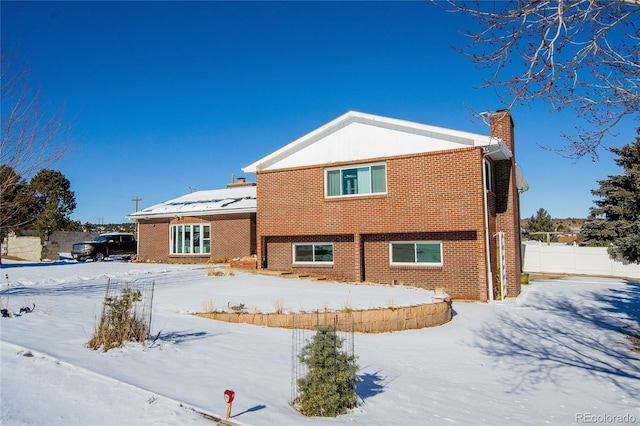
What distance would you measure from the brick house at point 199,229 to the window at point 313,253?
435 centimetres

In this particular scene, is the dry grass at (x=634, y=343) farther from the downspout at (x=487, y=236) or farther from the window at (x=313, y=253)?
the window at (x=313, y=253)

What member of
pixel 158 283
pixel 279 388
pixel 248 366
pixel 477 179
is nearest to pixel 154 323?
A: pixel 248 366

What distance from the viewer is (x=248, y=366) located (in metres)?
6.71

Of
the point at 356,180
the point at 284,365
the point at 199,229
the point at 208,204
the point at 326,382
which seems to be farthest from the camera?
the point at 208,204

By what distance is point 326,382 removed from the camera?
5.19 metres

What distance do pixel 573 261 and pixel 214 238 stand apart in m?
22.1

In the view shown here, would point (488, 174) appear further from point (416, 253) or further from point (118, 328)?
point (118, 328)

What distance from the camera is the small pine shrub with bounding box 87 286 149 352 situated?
21.5 feet

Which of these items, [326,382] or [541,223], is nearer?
[326,382]

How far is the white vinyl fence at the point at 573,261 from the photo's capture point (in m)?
26.9

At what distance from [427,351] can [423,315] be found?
7.85 feet

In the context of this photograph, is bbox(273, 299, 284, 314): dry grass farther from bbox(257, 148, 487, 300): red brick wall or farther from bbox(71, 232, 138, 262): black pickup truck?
bbox(71, 232, 138, 262): black pickup truck

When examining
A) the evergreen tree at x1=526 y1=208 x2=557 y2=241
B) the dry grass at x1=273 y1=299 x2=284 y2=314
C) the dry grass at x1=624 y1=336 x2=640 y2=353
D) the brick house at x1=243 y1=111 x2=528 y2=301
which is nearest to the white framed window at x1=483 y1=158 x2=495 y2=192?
the brick house at x1=243 y1=111 x2=528 y2=301

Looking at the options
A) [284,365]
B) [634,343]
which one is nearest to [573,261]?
[634,343]
